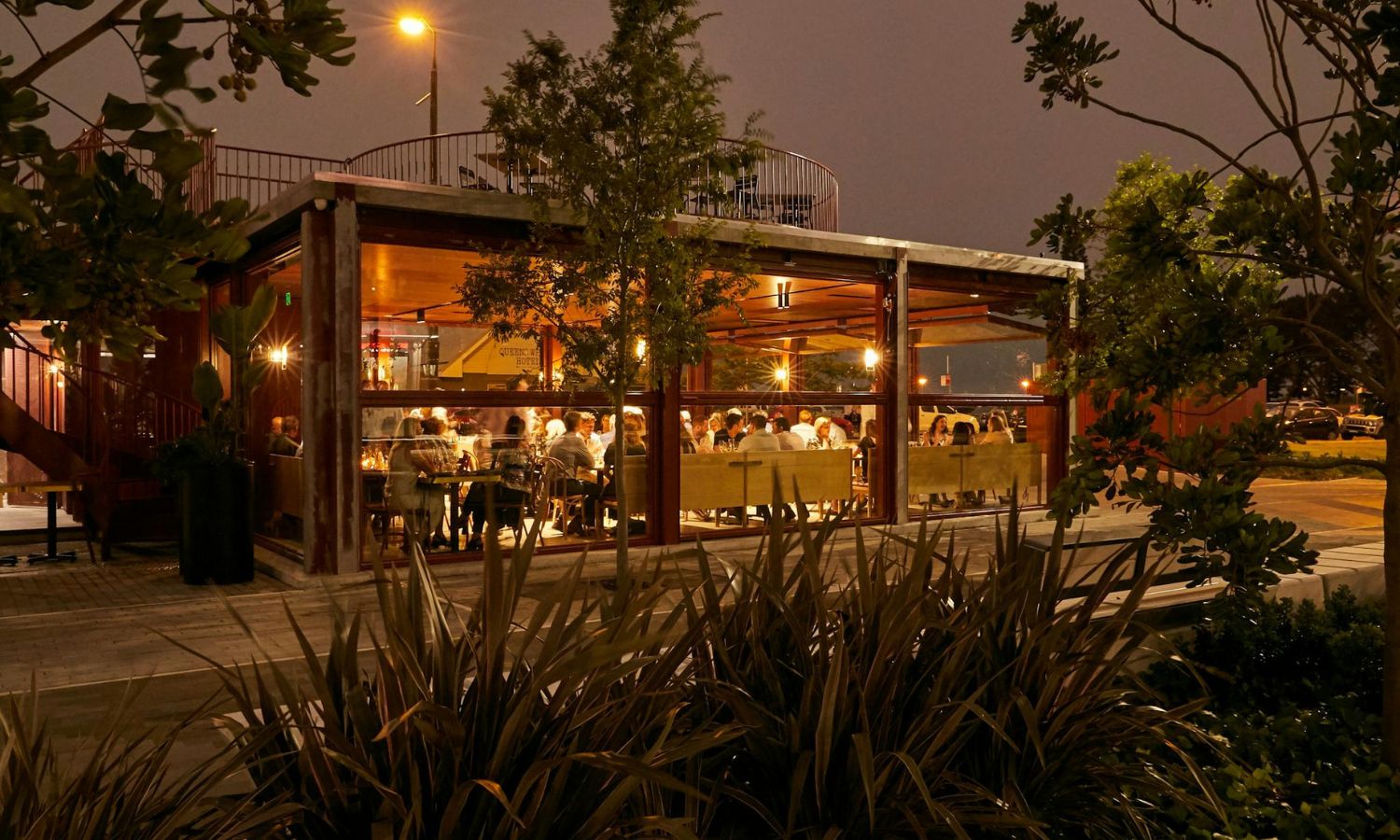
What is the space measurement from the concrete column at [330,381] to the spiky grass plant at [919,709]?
22.6ft

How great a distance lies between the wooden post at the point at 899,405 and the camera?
12.6m

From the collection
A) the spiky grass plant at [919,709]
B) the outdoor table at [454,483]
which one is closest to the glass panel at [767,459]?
the outdoor table at [454,483]

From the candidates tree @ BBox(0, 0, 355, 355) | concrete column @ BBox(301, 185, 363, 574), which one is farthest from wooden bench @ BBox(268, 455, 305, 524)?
tree @ BBox(0, 0, 355, 355)

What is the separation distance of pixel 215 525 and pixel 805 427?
668cm

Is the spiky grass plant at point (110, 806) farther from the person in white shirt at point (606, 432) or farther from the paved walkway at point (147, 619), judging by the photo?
the person in white shirt at point (606, 432)

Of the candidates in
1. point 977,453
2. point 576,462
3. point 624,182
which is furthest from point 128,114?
point 977,453

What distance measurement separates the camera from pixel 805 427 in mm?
12438

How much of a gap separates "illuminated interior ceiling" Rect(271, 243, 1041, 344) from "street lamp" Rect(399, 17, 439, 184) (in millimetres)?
1776

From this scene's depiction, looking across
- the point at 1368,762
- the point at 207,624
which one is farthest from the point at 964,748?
the point at 207,624

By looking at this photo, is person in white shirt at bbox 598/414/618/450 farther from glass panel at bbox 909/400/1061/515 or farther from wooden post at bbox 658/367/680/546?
glass panel at bbox 909/400/1061/515

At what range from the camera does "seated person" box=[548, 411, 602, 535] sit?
34.9ft

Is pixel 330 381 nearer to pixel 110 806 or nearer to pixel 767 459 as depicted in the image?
pixel 767 459

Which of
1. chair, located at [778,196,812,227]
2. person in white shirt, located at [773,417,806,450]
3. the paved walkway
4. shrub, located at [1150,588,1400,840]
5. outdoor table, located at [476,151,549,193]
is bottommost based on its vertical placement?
the paved walkway

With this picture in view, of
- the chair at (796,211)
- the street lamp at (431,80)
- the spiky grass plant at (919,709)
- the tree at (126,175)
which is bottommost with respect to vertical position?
the spiky grass plant at (919,709)
